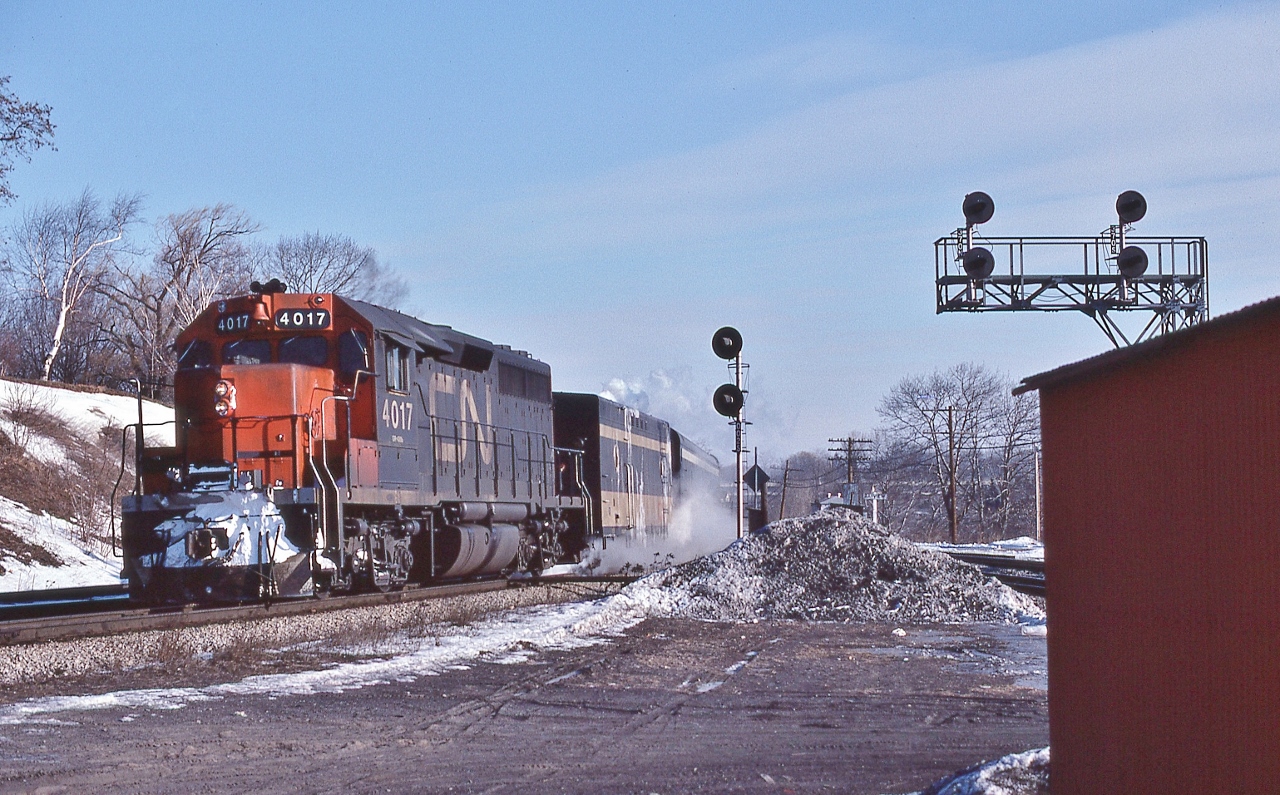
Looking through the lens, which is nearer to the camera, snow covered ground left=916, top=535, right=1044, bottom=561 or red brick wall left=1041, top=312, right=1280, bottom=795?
red brick wall left=1041, top=312, right=1280, bottom=795

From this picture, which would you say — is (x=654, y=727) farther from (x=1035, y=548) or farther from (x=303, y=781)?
(x=1035, y=548)

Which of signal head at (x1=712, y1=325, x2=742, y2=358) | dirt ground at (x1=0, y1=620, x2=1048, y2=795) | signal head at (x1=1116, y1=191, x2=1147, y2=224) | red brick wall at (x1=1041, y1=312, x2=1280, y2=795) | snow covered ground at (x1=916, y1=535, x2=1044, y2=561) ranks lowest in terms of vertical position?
snow covered ground at (x1=916, y1=535, x2=1044, y2=561)

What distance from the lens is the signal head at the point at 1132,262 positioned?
2292cm

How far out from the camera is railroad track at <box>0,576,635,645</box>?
12.0 metres

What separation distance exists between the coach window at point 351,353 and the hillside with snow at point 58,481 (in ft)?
26.1

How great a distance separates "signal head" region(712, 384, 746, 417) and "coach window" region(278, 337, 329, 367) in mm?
7650

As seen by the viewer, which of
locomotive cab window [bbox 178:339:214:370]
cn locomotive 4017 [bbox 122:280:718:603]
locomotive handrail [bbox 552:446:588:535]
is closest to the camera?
cn locomotive 4017 [bbox 122:280:718:603]

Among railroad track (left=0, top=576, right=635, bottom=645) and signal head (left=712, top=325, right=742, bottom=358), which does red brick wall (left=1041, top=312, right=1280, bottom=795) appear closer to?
railroad track (left=0, top=576, right=635, bottom=645)

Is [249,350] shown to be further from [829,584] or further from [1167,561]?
[1167,561]

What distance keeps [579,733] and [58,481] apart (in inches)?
1209

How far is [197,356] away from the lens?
15797 mm

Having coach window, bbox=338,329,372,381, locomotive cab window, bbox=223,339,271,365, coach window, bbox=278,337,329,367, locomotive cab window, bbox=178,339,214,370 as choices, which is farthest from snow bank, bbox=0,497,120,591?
coach window, bbox=338,329,372,381

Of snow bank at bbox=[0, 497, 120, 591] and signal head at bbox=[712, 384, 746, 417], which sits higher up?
signal head at bbox=[712, 384, 746, 417]

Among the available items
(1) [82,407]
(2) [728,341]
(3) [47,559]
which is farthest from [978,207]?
(1) [82,407]
